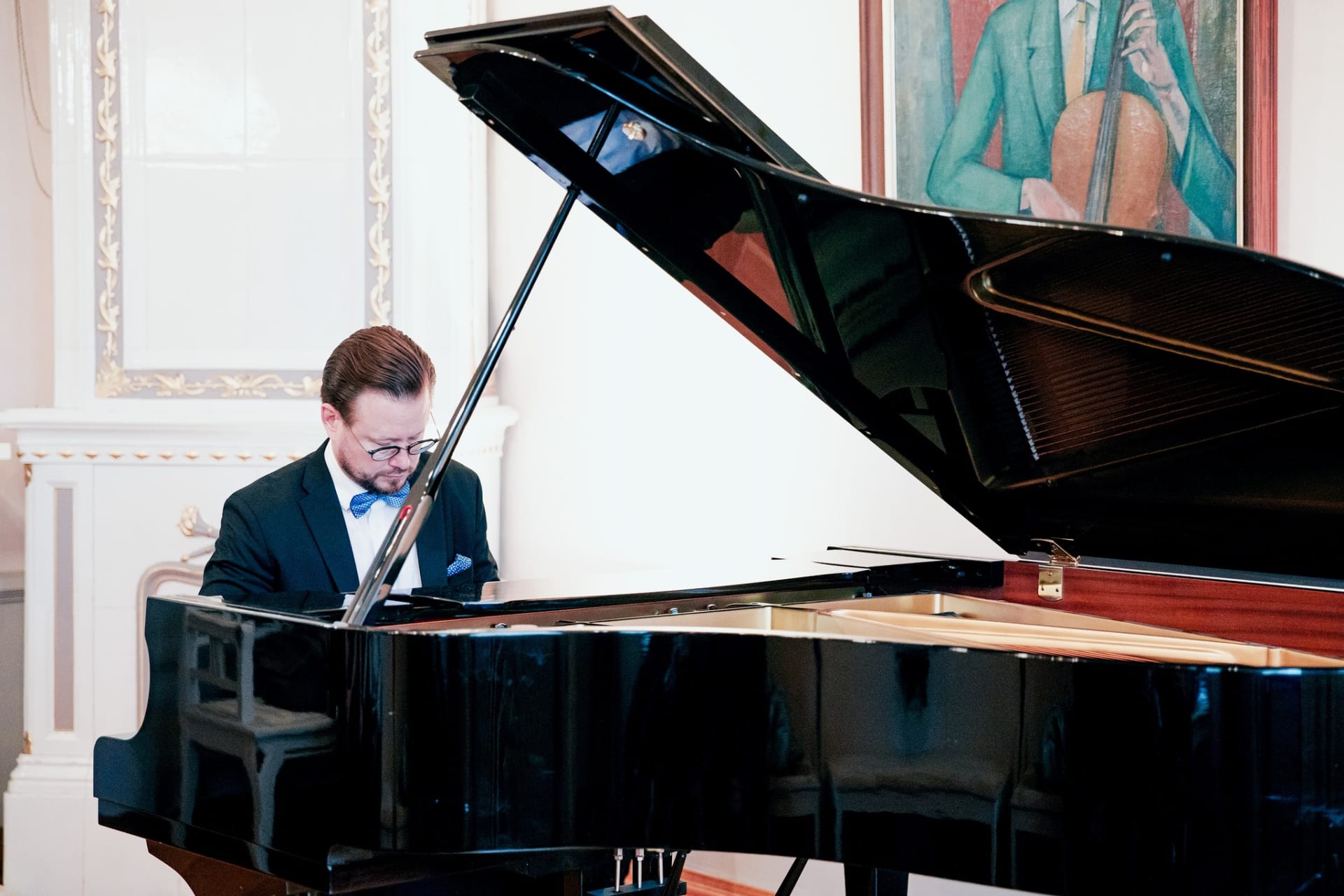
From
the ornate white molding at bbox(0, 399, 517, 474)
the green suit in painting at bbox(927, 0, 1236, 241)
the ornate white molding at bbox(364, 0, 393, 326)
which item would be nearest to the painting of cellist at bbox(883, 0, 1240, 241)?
the green suit in painting at bbox(927, 0, 1236, 241)

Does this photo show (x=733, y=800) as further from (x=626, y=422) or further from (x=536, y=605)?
(x=626, y=422)

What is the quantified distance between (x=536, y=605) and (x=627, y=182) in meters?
0.65

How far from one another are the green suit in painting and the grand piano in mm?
720

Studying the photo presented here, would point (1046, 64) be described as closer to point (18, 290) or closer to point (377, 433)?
point (377, 433)

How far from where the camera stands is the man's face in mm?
2385

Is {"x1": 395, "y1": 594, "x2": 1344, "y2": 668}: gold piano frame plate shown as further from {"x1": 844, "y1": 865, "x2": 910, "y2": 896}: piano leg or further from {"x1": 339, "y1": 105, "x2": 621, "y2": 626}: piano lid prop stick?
{"x1": 844, "y1": 865, "x2": 910, "y2": 896}: piano leg

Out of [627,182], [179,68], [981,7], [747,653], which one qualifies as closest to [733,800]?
[747,653]

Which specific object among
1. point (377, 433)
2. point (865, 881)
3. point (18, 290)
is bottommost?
point (865, 881)

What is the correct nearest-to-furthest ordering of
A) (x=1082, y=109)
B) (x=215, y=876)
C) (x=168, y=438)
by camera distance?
1. (x=215, y=876)
2. (x=1082, y=109)
3. (x=168, y=438)

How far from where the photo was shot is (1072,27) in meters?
2.73

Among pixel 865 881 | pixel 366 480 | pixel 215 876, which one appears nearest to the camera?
pixel 215 876

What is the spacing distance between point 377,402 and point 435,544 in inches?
13.2

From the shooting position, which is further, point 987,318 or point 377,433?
point 377,433

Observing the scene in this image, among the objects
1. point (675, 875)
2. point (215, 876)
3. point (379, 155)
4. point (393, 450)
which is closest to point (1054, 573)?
point (675, 875)
